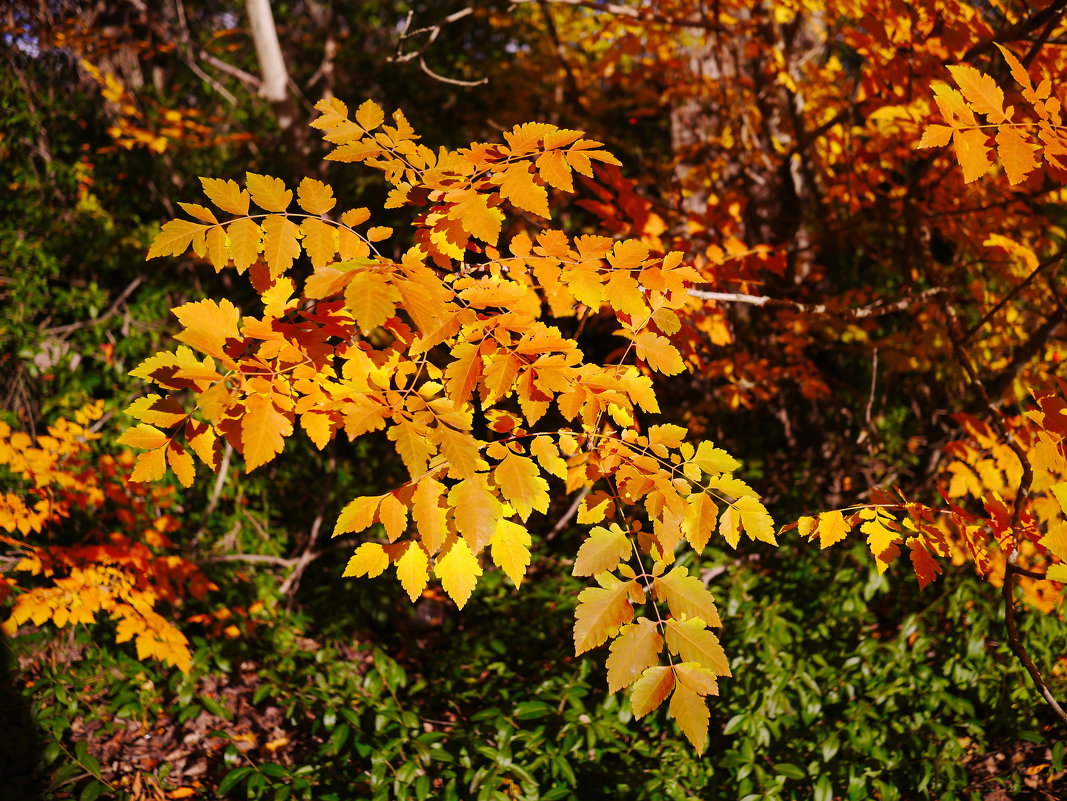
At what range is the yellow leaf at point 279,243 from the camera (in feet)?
4.51

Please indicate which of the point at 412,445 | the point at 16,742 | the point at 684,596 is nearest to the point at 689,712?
the point at 684,596

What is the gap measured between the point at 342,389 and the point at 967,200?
3.96 metres

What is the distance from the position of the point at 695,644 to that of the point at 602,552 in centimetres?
26

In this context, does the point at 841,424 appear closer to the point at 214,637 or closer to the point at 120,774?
the point at 214,637

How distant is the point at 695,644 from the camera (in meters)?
1.33

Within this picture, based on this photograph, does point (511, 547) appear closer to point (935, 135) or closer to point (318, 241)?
point (318, 241)

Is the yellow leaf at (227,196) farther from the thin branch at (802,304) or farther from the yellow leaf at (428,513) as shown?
the thin branch at (802,304)

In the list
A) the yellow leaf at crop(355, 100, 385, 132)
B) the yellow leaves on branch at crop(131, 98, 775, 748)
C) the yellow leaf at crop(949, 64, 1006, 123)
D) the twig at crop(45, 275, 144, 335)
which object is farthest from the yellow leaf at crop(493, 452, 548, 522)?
the twig at crop(45, 275, 144, 335)

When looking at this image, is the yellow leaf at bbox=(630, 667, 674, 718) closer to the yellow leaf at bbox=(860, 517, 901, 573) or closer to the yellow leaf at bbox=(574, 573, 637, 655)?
the yellow leaf at bbox=(574, 573, 637, 655)

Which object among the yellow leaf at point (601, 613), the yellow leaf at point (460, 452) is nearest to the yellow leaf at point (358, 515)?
the yellow leaf at point (460, 452)

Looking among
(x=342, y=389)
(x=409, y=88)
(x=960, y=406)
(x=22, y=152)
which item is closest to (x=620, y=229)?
(x=342, y=389)

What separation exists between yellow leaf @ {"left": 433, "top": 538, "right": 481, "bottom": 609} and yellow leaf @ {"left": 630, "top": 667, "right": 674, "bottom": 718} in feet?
1.33

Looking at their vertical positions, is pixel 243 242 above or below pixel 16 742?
above

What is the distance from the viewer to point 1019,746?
295cm
